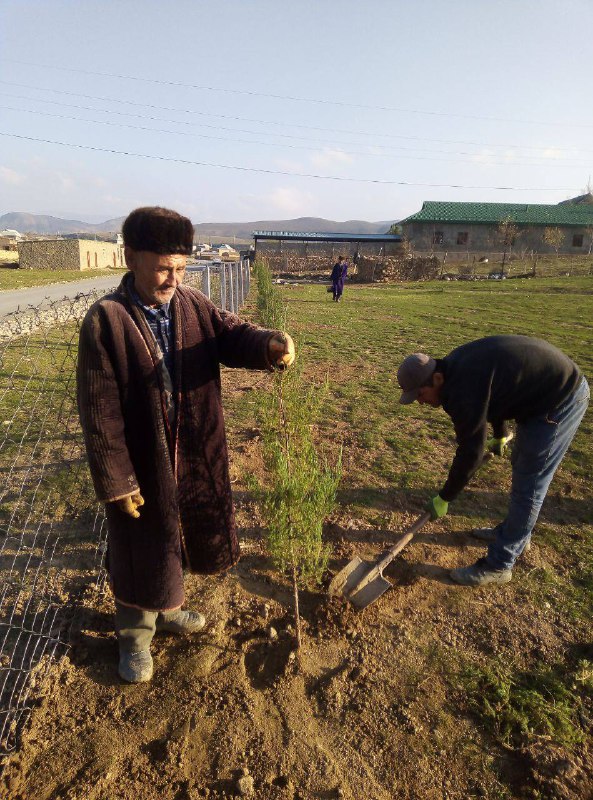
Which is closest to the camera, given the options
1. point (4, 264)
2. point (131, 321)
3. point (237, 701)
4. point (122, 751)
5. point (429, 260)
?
point (131, 321)

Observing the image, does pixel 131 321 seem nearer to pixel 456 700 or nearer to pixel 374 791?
pixel 374 791

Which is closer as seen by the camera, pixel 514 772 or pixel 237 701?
pixel 514 772

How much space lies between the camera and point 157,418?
2.03 m

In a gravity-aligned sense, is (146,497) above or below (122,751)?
above

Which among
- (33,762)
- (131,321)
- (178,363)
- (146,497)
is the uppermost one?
(131,321)

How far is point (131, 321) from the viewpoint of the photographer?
Answer: 192 cm

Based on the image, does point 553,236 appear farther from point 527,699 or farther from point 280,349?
point 280,349

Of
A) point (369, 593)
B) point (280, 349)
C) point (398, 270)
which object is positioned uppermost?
point (398, 270)

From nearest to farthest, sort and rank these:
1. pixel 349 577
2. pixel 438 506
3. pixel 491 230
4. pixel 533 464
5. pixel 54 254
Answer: pixel 533 464, pixel 349 577, pixel 438 506, pixel 54 254, pixel 491 230

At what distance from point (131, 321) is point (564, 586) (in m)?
3.04

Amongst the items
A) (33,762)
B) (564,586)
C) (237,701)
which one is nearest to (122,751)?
(33,762)

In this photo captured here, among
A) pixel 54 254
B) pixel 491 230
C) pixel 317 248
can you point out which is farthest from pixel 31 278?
pixel 491 230

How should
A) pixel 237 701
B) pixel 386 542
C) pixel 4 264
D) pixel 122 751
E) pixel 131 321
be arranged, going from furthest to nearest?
1. pixel 4 264
2. pixel 386 542
3. pixel 237 701
4. pixel 122 751
5. pixel 131 321

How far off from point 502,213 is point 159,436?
146ft
